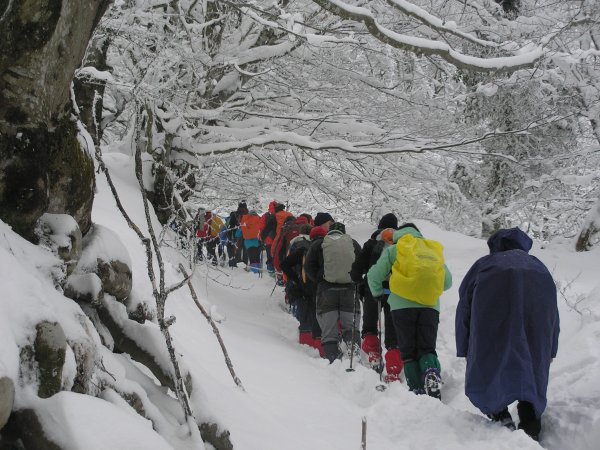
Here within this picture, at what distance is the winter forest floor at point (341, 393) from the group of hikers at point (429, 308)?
26 cm

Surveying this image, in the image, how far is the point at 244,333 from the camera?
718cm

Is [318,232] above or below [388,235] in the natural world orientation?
below

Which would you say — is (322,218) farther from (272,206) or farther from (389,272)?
(272,206)

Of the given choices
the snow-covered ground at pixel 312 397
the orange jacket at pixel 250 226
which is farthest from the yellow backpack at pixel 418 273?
the orange jacket at pixel 250 226

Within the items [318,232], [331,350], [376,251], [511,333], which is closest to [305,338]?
[331,350]

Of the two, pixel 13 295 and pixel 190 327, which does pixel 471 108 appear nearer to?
pixel 190 327

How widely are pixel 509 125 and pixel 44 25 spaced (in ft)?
36.3

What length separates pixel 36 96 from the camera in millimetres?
2631

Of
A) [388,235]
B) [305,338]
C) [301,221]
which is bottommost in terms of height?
[305,338]

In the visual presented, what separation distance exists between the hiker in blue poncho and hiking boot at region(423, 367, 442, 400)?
918 mm

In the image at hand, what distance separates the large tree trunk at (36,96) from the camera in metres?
2.49

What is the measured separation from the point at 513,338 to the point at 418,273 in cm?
131

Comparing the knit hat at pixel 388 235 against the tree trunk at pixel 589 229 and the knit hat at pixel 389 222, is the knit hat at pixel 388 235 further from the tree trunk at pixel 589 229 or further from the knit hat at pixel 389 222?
the tree trunk at pixel 589 229

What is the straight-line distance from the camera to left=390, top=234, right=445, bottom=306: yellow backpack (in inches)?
197
